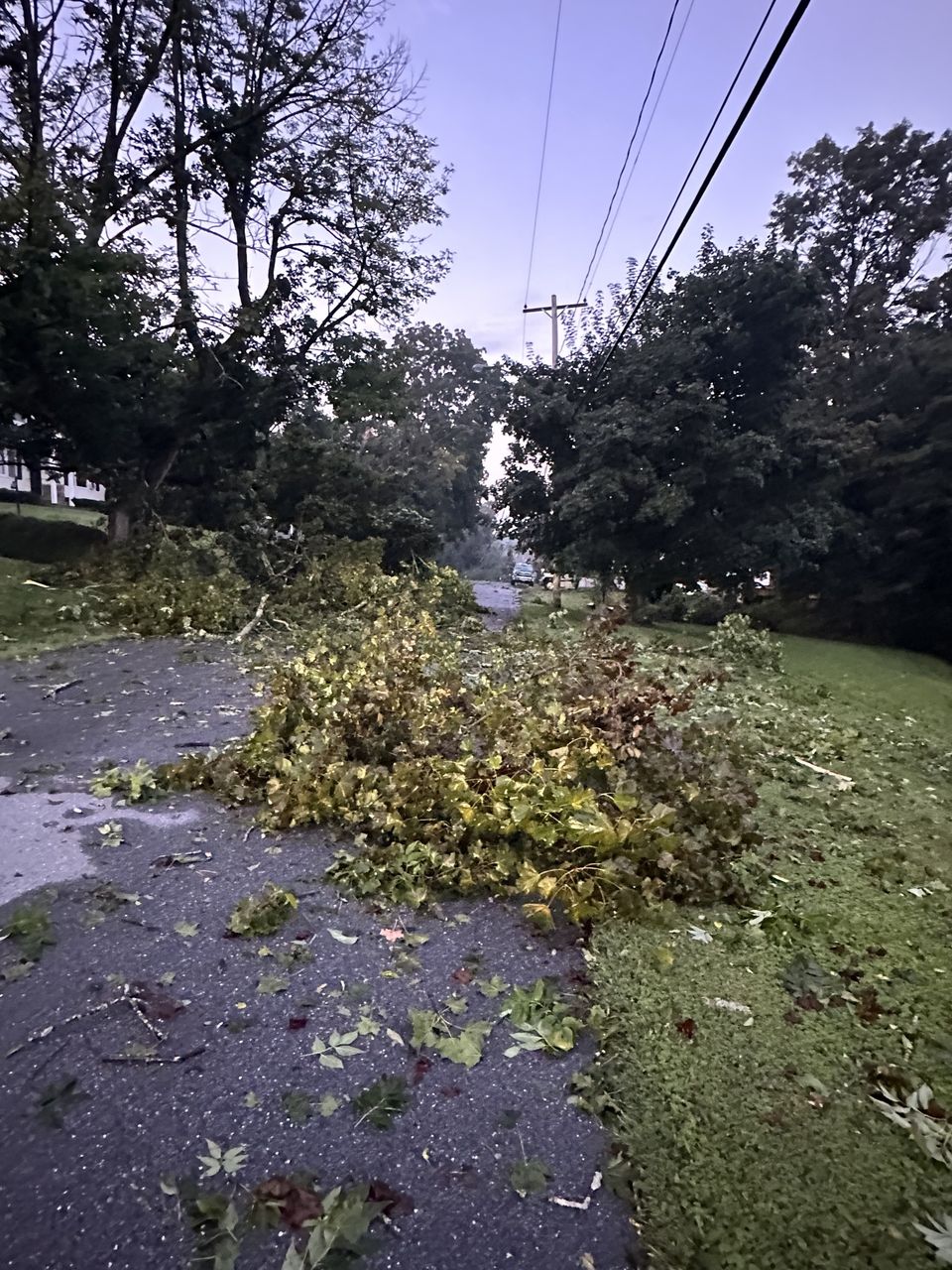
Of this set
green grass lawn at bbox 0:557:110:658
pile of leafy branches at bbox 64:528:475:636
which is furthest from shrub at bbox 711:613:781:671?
green grass lawn at bbox 0:557:110:658

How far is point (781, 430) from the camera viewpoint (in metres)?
11.8

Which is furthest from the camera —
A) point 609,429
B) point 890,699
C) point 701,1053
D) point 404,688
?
point 609,429

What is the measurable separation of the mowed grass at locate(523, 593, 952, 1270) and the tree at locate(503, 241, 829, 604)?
7816 mm

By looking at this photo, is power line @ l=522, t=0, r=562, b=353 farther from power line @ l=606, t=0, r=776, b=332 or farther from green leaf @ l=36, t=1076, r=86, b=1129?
green leaf @ l=36, t=1076, r=86, b=1129

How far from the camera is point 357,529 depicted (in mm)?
12031

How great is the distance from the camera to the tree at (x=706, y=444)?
11180mm

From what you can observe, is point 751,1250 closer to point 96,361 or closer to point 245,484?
point 96,361

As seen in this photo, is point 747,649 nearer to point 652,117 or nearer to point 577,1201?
point 652,117

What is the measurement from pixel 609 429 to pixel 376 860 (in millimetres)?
9339

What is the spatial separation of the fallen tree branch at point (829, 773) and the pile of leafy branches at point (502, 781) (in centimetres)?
112

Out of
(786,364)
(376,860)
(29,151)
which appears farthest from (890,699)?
(29,151)

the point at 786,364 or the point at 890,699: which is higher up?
the point at 786,364

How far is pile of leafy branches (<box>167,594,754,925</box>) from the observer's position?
2.97 meters

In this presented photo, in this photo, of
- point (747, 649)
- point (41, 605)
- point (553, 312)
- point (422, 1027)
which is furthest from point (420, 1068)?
point (553, 312)
